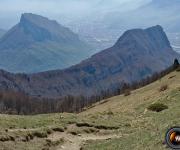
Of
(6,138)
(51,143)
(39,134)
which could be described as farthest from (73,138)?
(6,138)

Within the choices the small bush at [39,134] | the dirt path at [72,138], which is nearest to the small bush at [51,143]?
the dirt path at [72,138]

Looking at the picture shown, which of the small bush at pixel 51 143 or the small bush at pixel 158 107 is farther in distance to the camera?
the small bush at pixel 158 107

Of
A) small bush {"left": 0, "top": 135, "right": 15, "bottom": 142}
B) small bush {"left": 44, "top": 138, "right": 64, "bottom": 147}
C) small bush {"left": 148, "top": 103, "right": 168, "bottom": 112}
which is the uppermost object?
small bush {"left": 148, "top": 103, "right": 168, "bottom": 112}

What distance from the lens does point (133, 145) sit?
3083 cm

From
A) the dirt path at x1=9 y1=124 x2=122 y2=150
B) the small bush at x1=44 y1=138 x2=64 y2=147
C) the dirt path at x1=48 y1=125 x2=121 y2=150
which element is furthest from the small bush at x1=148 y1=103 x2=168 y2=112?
the small bush at x1=44 y1=138 x2=64 y2=147

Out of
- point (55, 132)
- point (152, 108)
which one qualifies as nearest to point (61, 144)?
point (55, 132)

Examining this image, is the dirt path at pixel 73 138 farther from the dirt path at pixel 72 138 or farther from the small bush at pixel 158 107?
the small bush at pixel 158 107

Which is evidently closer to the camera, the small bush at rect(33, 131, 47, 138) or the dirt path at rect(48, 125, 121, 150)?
the dirt path at rect(48, 125, 121, 150)

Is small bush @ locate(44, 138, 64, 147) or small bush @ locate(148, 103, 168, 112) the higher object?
small bush @ locate(148, 103, 168, 112)

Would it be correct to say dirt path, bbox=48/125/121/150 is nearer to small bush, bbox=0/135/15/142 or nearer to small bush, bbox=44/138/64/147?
small bush, bbox=44/138/64/147

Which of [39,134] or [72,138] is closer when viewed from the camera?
Result: [39,134]

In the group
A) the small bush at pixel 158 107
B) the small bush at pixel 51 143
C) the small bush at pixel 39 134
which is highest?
the small bush at pixel 158 107

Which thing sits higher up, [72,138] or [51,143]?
[72,138]

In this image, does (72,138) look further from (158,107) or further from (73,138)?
(158,107)
